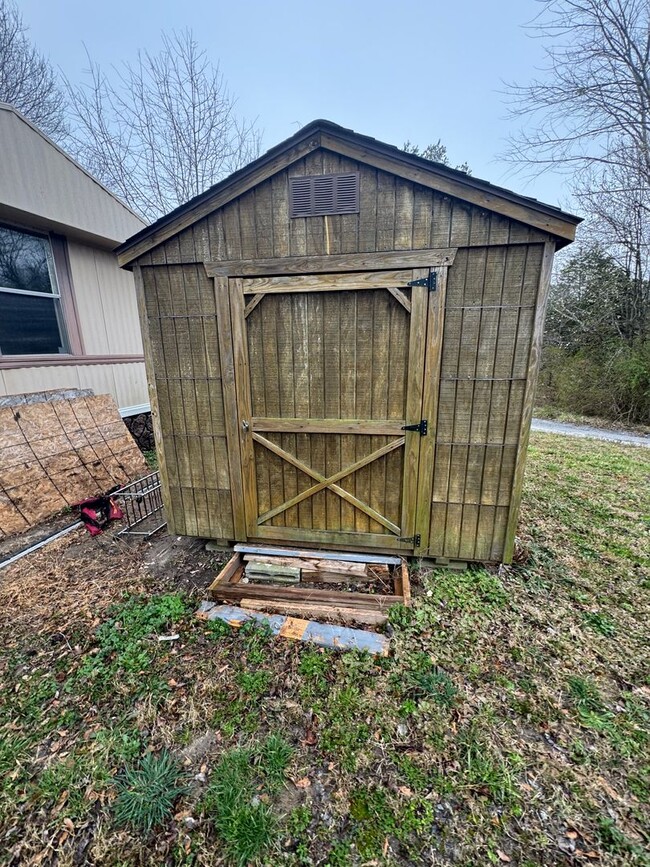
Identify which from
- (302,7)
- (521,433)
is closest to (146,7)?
(302,7)

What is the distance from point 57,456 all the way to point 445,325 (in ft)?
16.2

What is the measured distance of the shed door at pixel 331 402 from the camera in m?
2.98

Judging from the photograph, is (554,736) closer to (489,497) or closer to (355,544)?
(489,497)

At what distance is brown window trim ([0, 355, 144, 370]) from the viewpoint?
4953 millimetres

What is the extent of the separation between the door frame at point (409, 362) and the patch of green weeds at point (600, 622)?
1270mm

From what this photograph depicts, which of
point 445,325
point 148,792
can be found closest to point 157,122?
point 445,325

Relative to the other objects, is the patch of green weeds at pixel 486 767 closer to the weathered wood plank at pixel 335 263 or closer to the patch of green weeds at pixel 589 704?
the patch of green weeds at pixel 589 704

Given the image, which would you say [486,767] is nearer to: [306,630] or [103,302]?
[306,630]

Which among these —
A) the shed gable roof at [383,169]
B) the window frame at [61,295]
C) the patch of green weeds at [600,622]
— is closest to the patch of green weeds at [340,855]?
the patch of green weeds at [600,622]

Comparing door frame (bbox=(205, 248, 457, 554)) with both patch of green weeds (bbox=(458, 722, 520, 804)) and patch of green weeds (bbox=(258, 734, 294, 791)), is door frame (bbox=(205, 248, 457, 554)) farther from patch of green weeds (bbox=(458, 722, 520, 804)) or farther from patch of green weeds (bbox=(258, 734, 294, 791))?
patch of green weeds (bbox=(258, 734, 294, 791))

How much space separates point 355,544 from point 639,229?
12.2 metres

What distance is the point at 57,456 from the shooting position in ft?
15.8

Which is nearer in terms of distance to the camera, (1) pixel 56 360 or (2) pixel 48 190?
(2) pixel 48 190

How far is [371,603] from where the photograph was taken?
9.43ft
